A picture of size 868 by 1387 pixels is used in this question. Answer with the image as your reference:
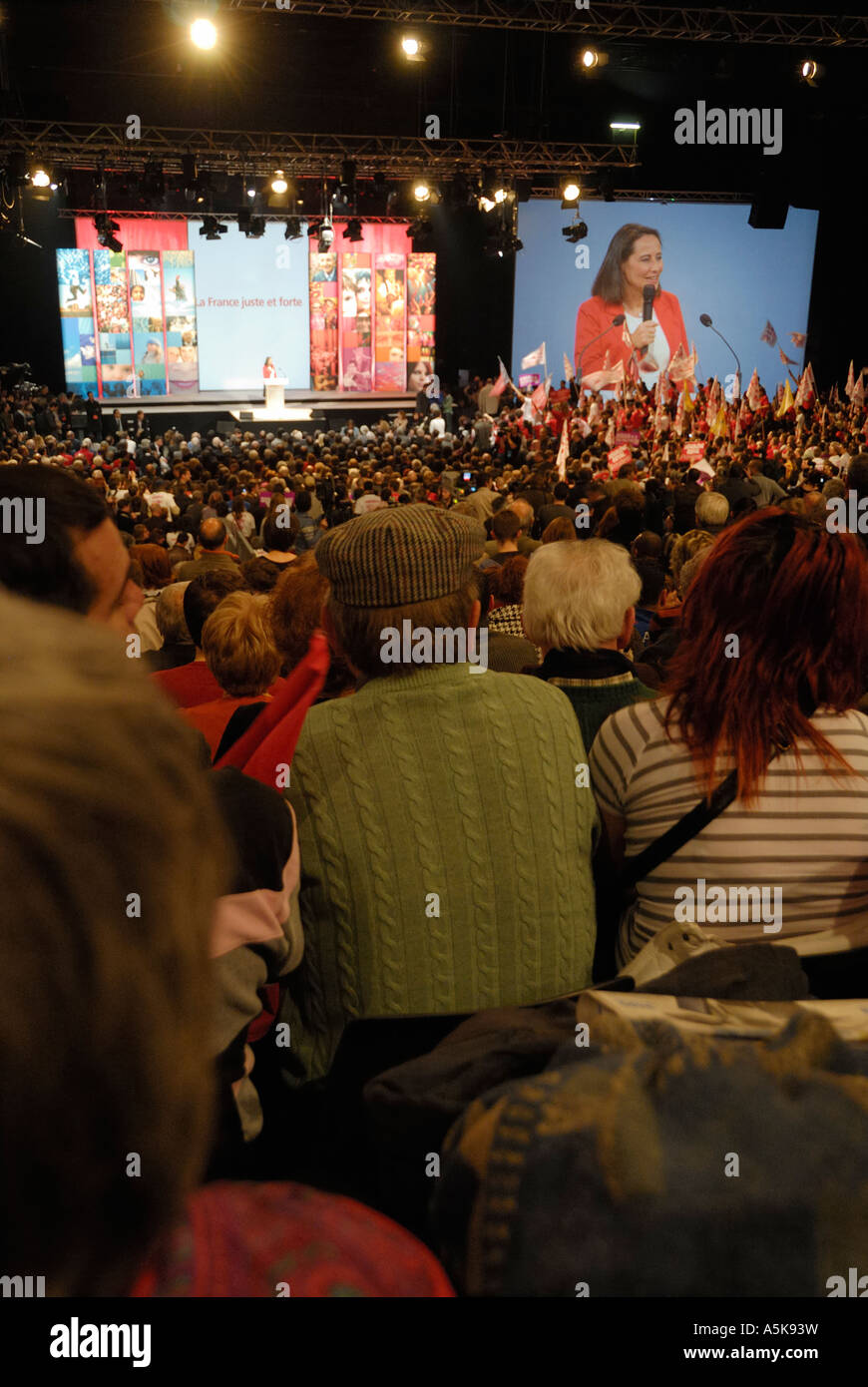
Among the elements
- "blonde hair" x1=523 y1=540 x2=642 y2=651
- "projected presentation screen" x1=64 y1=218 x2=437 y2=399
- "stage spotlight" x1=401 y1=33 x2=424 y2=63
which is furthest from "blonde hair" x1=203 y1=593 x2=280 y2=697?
"projected presentation screen" x1=64 y1=218 x2=437 y2=399

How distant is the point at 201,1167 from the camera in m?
0.46

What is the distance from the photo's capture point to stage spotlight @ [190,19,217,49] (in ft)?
27.5

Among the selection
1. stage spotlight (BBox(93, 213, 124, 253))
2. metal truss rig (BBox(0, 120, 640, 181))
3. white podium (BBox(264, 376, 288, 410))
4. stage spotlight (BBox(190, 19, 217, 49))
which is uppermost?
metal truss rig (BBox(0, 120, 640, 181))

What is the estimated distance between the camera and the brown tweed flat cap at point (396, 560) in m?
1.43

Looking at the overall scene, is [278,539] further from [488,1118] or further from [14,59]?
[14,59]

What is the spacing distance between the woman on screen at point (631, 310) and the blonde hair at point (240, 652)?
679 inches

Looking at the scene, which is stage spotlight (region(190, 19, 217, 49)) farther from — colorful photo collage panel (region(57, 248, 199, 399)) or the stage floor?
colorful photo collage panel (region(57, 248, 199, 399))

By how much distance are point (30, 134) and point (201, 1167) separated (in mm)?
14531

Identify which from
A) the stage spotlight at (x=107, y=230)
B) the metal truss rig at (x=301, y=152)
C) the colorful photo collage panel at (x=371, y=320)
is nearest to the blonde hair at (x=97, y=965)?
the metal truss rig at (x=301, y=152)

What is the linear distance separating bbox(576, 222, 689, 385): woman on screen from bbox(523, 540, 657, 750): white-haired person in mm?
17341

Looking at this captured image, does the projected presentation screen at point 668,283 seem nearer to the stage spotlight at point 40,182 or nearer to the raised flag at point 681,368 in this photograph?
the raised flag at point 681,368

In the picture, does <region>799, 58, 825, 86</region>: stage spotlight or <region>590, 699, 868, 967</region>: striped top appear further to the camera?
<region>799, 58, 825, 86</region>: stage spotlight

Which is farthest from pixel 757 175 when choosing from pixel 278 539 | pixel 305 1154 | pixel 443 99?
pixel 305 1154

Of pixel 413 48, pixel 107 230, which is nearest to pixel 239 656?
pixel 413 48
